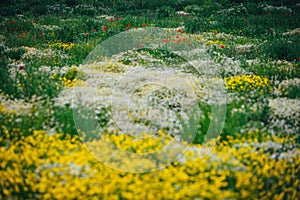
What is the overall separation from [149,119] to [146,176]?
63.3 inches

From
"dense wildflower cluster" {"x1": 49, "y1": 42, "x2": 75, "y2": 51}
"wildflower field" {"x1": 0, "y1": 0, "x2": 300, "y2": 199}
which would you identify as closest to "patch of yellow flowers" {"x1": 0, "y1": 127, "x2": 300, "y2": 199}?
"wildflower field" {"x1": 0, "y1": 0, "x2": 300, "y2": 199}

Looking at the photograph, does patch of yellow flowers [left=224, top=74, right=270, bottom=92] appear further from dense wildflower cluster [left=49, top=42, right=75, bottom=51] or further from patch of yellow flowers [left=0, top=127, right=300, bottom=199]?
dense wildflower cluster [left=49, top=42, right=75, bottom=51]

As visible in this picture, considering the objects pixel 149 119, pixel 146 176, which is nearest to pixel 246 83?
pixel 149 119

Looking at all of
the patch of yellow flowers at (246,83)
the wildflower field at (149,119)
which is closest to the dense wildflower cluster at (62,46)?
the wildflower field at (149,119)

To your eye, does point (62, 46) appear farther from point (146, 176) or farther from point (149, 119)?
point (146, 176)

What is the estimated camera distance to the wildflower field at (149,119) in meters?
4.20

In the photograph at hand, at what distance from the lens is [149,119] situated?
5727 mm

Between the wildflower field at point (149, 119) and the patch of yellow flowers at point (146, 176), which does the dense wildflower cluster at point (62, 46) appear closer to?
the wildflower field at point (149, 119)

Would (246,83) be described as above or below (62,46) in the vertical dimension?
above

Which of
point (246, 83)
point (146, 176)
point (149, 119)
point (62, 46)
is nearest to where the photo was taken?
point (146, 176)

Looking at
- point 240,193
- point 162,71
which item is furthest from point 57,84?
point 240,193

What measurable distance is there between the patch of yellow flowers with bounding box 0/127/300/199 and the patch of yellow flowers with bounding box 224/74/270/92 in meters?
2.52

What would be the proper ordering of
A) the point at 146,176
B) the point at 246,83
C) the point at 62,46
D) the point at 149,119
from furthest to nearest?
the point at 62,46, the point at 246,83, the point at 149,119, the point at 146,176

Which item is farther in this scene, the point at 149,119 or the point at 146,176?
the point at 149,119
